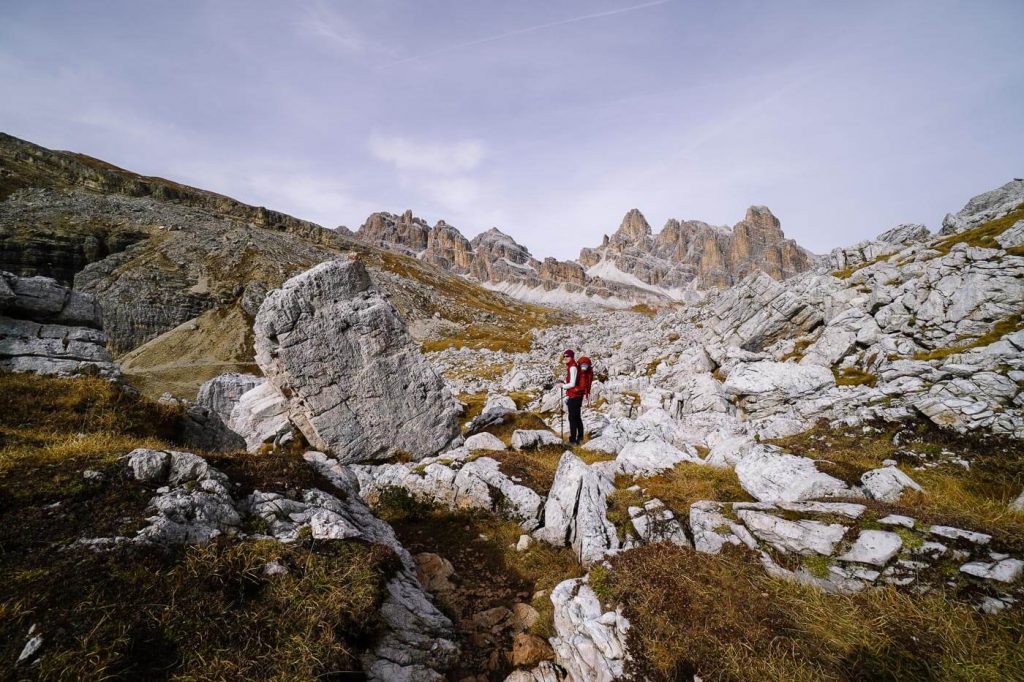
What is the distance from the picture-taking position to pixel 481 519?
12164mm

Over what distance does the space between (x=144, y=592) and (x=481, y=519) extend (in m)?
8.16

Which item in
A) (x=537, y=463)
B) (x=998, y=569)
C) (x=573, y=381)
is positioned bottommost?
(x=537, y=463)

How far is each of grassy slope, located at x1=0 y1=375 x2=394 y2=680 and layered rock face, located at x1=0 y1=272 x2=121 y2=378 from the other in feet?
24.1

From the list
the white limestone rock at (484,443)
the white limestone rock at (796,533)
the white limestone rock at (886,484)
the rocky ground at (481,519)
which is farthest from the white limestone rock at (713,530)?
the white limestone rock at (484,443)

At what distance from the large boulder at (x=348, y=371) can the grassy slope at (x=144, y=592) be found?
889 centimetres

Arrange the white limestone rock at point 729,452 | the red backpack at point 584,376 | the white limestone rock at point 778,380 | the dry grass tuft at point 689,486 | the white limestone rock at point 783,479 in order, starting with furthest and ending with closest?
1. the white limestone rock at point 778,380
2. the red backpack at point 584,376
3. the white limestone rock at point 729,452
4. the dry grass tuft at point 689,486
5. the white limestone rock at point 783,479

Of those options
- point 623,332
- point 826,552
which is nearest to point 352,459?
point 826,552

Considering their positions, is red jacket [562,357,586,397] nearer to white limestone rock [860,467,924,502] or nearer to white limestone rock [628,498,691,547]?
white limestone rock [628,498,691,547]

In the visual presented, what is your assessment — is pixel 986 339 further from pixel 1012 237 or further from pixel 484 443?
pixel 484 443

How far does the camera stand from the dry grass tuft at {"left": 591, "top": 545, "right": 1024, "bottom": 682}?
4.73m

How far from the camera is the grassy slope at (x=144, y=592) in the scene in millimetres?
4660

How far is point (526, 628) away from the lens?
26.5 ft

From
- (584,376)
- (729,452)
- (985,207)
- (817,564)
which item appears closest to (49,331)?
(584,376)

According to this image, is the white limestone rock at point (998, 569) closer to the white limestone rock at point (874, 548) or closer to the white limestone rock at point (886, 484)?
the white limestone rock at point (874, 548)
